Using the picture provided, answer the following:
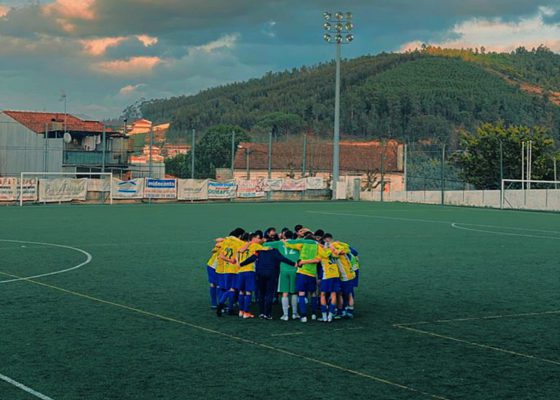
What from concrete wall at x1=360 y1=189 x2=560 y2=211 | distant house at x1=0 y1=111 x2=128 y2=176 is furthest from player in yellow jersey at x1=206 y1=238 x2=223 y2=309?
distant house at x1=0 y1=111 x2=128 y2=176

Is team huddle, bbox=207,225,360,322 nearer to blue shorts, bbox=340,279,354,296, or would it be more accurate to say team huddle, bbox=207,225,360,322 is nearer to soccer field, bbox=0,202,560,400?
blue shorts, bbox=340,279,354,296

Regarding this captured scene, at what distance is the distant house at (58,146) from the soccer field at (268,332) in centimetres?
4657

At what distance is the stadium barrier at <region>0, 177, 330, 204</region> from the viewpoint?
173 feet

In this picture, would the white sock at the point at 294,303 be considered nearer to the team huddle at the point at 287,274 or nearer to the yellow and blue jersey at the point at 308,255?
the team huddle at the point at 287,274

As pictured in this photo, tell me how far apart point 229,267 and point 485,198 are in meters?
51.5

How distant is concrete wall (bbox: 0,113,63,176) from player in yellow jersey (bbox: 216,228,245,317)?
166 feet

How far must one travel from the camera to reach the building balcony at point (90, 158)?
77.1 metres

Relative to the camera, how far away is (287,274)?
13.9 metres

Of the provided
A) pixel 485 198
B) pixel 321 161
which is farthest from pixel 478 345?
pixel 321 161

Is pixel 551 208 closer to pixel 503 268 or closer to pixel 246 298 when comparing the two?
pixel 503 268

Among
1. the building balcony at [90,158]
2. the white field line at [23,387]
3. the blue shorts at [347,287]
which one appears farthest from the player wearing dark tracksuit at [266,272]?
the building balcony at [90,158]

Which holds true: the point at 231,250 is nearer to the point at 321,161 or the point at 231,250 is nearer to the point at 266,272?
the point at 266,272

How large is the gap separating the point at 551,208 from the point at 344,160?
53.6m

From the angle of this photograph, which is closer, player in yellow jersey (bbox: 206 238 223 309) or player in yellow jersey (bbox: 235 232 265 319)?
player in yellow jersey (bbox: 235 232 265 319)
